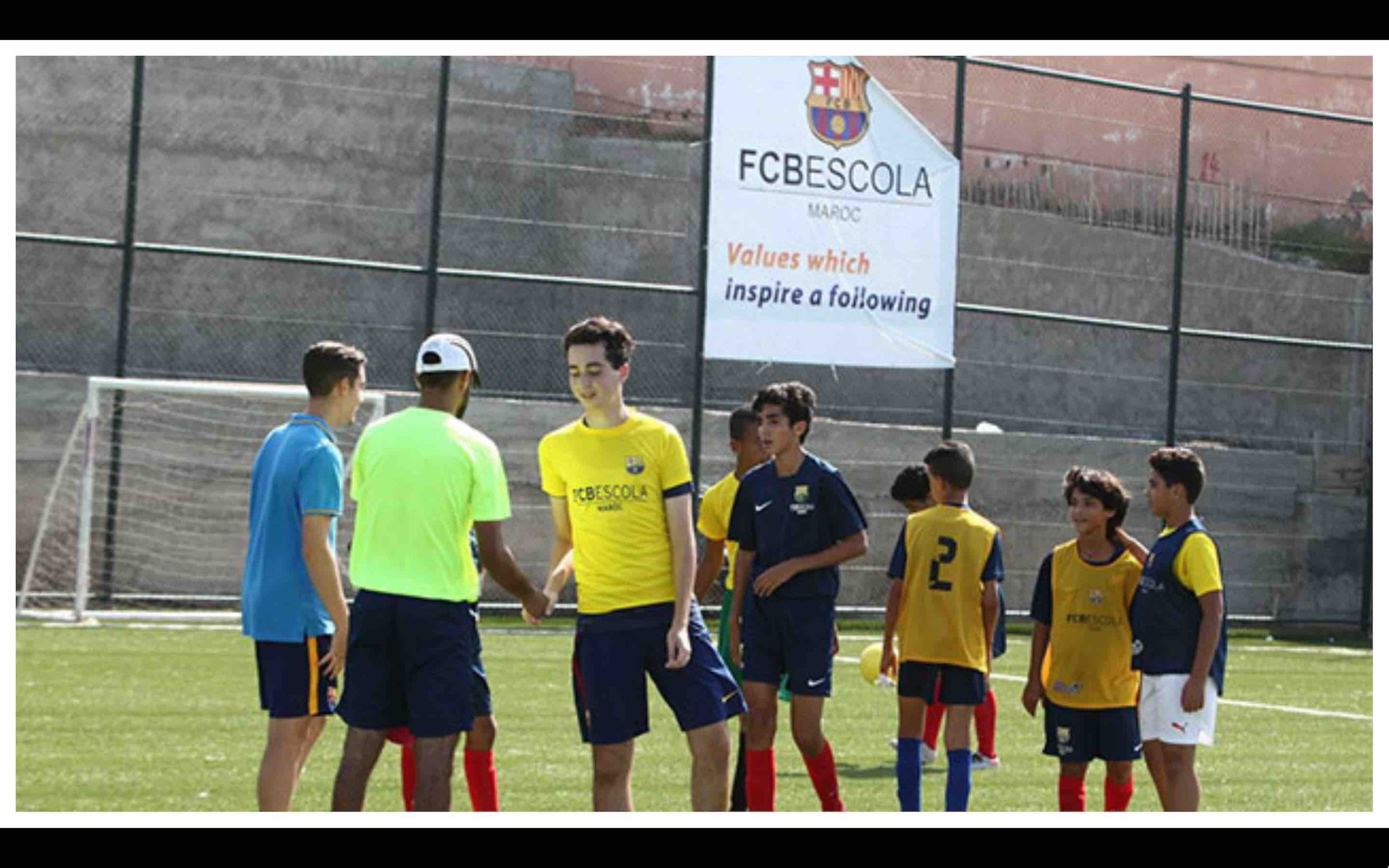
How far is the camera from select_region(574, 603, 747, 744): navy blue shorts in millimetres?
6477

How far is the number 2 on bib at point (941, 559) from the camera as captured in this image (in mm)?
7918

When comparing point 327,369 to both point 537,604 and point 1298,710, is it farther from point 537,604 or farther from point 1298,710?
point 1298,710

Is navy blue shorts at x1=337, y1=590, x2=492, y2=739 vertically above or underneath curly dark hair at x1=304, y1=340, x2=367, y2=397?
underneath

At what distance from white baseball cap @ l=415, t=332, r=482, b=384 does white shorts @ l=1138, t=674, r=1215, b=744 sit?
2.71m

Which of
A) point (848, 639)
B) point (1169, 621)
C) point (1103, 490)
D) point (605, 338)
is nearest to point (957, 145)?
point (848, 639)

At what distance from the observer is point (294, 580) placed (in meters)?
6.56

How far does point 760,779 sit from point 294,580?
208 centimetres

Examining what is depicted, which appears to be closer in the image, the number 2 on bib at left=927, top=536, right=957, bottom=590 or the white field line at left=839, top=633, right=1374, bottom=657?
the number 2 on bib at left=927, top=536, right=957, bottom=590

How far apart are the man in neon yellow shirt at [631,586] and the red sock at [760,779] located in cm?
109

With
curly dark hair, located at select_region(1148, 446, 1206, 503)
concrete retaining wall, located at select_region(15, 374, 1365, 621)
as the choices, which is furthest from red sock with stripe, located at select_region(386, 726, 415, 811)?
concrete retaining wall, located at select_region(15, 374, 1365, 621)

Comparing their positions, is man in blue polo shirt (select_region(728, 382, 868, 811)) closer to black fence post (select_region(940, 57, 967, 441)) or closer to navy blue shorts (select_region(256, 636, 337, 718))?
navy blue shorts (select_region(256, 636, 337, 718))

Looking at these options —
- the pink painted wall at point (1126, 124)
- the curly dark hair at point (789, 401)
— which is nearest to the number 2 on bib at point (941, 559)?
the curly dark hair at point (789, 401)

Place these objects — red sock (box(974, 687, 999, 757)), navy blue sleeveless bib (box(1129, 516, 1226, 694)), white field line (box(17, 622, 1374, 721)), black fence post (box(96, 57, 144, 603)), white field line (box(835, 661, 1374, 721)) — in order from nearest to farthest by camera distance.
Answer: navy blue sleeveless bib (box(1129, 516, 1226, 694)) → red sock (box(974, 687, 999, 757)) → white field line (box(835, 661, 1374, 721)) → white field line (box(17, 622, 1374, 721)) → black fence post (box(96, 57, 144, 603))

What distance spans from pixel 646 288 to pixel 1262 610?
8.98 m
